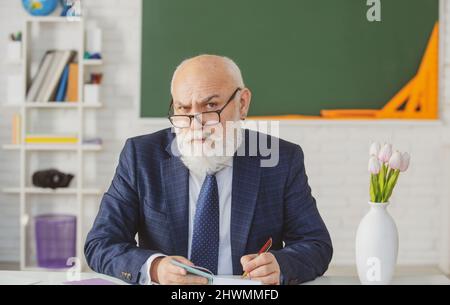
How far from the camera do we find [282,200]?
1.60 metres

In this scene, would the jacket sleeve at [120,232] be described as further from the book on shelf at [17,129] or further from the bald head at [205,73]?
the book on shelf at [17,129]

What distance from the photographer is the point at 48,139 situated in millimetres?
3416

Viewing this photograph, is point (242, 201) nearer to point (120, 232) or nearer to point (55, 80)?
point (120, 232)

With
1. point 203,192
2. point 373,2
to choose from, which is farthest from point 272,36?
point 203,192

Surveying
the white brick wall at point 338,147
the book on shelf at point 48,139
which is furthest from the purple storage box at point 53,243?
the book on shelf at point 48,139

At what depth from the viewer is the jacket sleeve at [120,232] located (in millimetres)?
1284

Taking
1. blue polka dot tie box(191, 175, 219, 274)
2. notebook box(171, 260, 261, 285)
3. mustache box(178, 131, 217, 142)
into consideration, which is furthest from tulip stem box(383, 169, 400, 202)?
mustache box(178, 131, 217, 142)

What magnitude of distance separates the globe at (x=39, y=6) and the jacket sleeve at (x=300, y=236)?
2240 millimetres

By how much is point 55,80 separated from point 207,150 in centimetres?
203

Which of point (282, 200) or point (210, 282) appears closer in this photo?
point (210, 282)

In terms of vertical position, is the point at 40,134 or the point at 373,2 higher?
the point at 373,2

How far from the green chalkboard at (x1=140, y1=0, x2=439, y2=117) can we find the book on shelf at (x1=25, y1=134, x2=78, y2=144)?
16.6 inches
